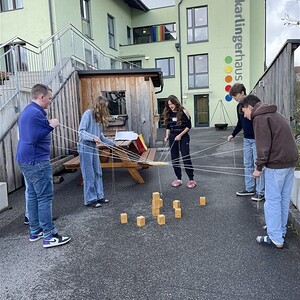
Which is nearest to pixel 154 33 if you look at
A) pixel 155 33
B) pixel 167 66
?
pixel 155 33

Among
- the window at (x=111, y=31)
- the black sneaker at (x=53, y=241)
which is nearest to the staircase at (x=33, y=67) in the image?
the black sneaker at (x=53, y=241)

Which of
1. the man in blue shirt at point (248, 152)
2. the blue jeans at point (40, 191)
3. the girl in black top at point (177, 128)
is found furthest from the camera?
the girl in black top at point (177, 128)

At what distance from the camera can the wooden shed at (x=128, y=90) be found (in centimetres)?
930

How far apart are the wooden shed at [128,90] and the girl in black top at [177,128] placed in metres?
4.04

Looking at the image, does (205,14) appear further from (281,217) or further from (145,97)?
(281,217)

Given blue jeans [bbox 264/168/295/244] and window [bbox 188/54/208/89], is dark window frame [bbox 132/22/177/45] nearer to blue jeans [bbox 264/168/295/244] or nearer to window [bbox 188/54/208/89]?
window [bbox 188/54/208/89]

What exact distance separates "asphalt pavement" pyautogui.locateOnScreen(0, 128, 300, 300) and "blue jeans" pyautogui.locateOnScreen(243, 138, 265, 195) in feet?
0.96

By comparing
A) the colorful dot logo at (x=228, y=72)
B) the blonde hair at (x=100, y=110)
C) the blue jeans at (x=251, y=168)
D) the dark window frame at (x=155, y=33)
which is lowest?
the blue jeans at (x=251, y=168)

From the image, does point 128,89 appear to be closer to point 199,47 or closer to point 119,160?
point 119,160

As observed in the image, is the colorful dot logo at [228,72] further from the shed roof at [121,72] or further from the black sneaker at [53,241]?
the black sneaker at [53,241]

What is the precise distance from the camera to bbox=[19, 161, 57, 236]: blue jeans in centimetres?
321

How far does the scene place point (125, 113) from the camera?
33.1ft

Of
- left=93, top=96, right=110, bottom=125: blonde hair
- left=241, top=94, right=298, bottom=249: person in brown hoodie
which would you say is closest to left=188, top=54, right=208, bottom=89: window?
left=93, top=96, right=110, bottom=125: blonde hair

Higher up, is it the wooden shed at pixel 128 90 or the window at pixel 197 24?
the window at pixel 197 24
